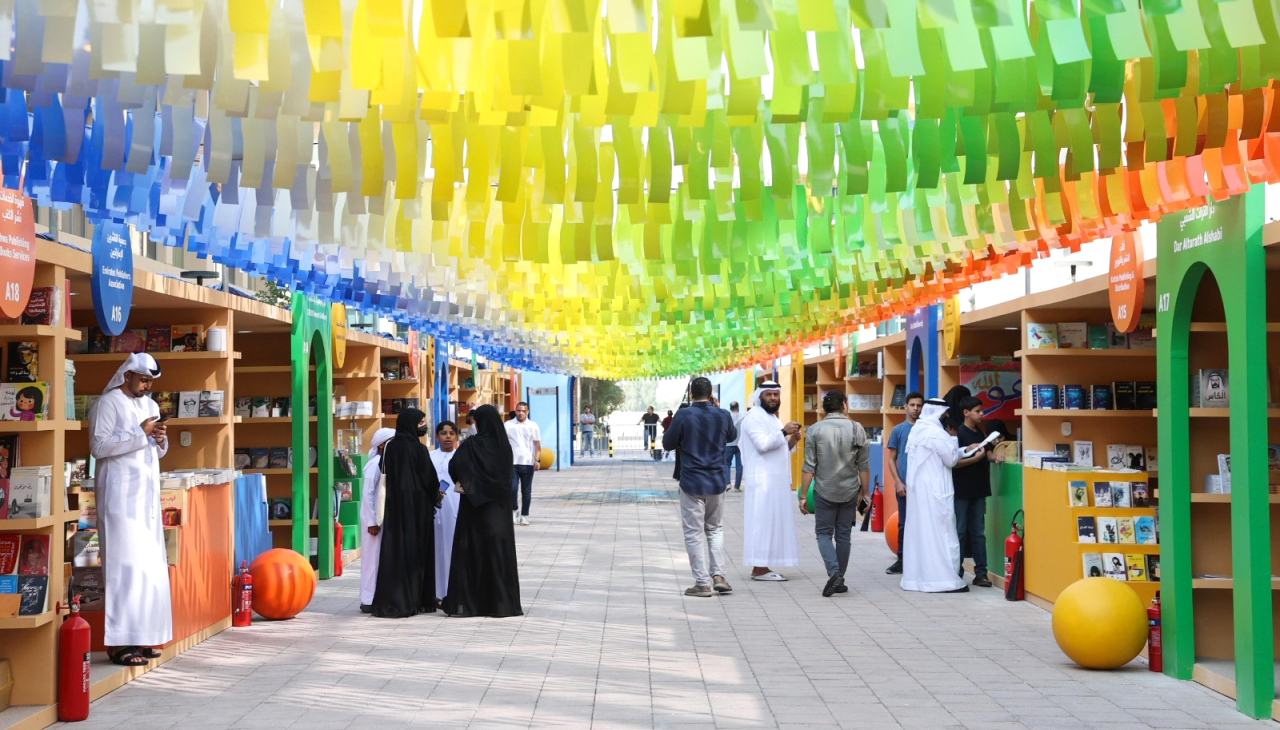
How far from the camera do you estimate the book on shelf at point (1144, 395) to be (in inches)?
400

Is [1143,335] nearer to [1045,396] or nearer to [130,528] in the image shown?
[1045,396]

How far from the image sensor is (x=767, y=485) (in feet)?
38.8

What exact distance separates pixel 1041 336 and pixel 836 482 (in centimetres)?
205

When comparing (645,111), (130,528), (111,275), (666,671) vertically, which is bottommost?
(666,671)

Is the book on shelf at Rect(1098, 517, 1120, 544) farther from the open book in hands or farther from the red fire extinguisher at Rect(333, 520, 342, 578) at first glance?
the red fire extinguisher at Rect(333, 520, 342, 578)

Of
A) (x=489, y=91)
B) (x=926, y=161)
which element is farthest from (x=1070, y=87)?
(x=489, y=91)

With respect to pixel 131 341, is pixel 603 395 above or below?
below


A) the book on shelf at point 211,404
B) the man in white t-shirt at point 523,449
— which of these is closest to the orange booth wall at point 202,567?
the book on shelf at point 211,404

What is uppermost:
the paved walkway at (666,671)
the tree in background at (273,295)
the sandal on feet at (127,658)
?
the tree in background at (273,295)

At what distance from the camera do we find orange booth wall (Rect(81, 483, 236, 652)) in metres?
8.34

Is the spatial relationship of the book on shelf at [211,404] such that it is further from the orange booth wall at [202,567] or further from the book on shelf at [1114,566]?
the book on shelf at [1114,566]

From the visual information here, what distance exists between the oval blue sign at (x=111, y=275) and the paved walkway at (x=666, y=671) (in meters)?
2.10

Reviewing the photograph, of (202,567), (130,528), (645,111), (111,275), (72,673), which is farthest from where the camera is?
(202,567)

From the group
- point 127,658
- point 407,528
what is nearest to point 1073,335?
point 407,528
